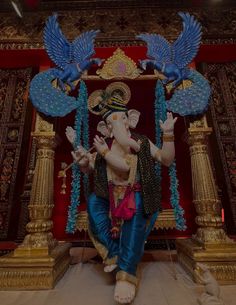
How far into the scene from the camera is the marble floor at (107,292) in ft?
3.63

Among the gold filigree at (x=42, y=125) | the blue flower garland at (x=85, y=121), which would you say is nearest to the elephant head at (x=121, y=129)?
the blue flower garland at (x=85, y=121)

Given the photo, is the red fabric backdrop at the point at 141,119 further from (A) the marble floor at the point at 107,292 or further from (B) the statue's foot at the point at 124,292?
(B) the statue's foot at the point at 124,292

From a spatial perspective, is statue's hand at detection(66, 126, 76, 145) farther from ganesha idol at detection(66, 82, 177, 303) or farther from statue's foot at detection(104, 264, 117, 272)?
statue's foot at detection(104, 264, 117, 272)

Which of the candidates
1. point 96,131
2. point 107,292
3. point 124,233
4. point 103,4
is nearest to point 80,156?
point 124,233

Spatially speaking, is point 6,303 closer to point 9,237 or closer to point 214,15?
point 9,237

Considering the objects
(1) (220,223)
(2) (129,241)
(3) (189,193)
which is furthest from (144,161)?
(3) (189,193)

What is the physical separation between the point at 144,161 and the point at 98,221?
1.74 feet

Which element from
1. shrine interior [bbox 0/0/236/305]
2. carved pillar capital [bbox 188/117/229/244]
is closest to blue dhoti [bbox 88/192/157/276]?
shrine interior [bbox 0/0/236/305]

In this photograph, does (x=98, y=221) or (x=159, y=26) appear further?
(x=159, y=26)

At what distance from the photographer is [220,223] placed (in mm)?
1511

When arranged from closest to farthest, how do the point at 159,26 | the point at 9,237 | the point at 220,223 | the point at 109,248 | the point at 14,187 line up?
1. the point at 109,248
2. the point at 220,223
3. the point at 9,237
4. the point at 14,187
5. the point at 159,26

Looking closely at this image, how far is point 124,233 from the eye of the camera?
4.13 ft

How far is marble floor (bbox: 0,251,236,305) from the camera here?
1.11 m

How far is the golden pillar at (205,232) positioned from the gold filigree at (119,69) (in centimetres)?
68
